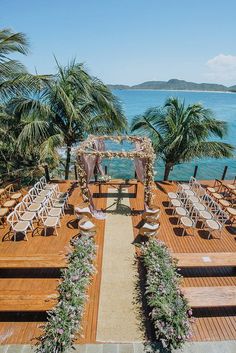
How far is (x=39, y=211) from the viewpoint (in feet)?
34.4

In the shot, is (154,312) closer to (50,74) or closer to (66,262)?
(66,262)

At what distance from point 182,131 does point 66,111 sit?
6.09 m

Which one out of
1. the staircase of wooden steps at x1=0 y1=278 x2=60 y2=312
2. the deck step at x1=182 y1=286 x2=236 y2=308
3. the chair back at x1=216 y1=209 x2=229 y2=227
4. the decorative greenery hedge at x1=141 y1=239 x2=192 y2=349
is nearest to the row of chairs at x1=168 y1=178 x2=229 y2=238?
the chair back at x1=216 y1=209 x2=229 y2=227

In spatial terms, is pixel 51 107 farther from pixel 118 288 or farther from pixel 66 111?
pixel 118 288

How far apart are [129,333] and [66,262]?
2.63 metres

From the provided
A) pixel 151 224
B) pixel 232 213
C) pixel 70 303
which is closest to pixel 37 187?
pixel 151 224

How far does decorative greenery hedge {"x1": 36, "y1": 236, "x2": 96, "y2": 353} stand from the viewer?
5.69 metres

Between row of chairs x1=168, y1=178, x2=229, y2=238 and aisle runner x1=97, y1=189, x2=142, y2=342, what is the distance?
2.14m

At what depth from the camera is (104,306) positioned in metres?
7.07

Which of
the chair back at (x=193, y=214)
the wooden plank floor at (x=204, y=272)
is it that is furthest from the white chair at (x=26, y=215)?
the chair back at (x=193, y=214)

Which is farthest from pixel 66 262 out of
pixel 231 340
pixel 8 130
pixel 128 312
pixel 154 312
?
pixel 8 130

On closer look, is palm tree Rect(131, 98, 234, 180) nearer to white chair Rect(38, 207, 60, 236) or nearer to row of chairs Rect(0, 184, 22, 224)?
white chair Rect(38, 207, 60, 236)

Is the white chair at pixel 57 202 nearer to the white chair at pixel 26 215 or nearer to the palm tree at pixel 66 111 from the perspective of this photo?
the white chair at pixel 26 215

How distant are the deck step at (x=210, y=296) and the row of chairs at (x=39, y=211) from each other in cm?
533
